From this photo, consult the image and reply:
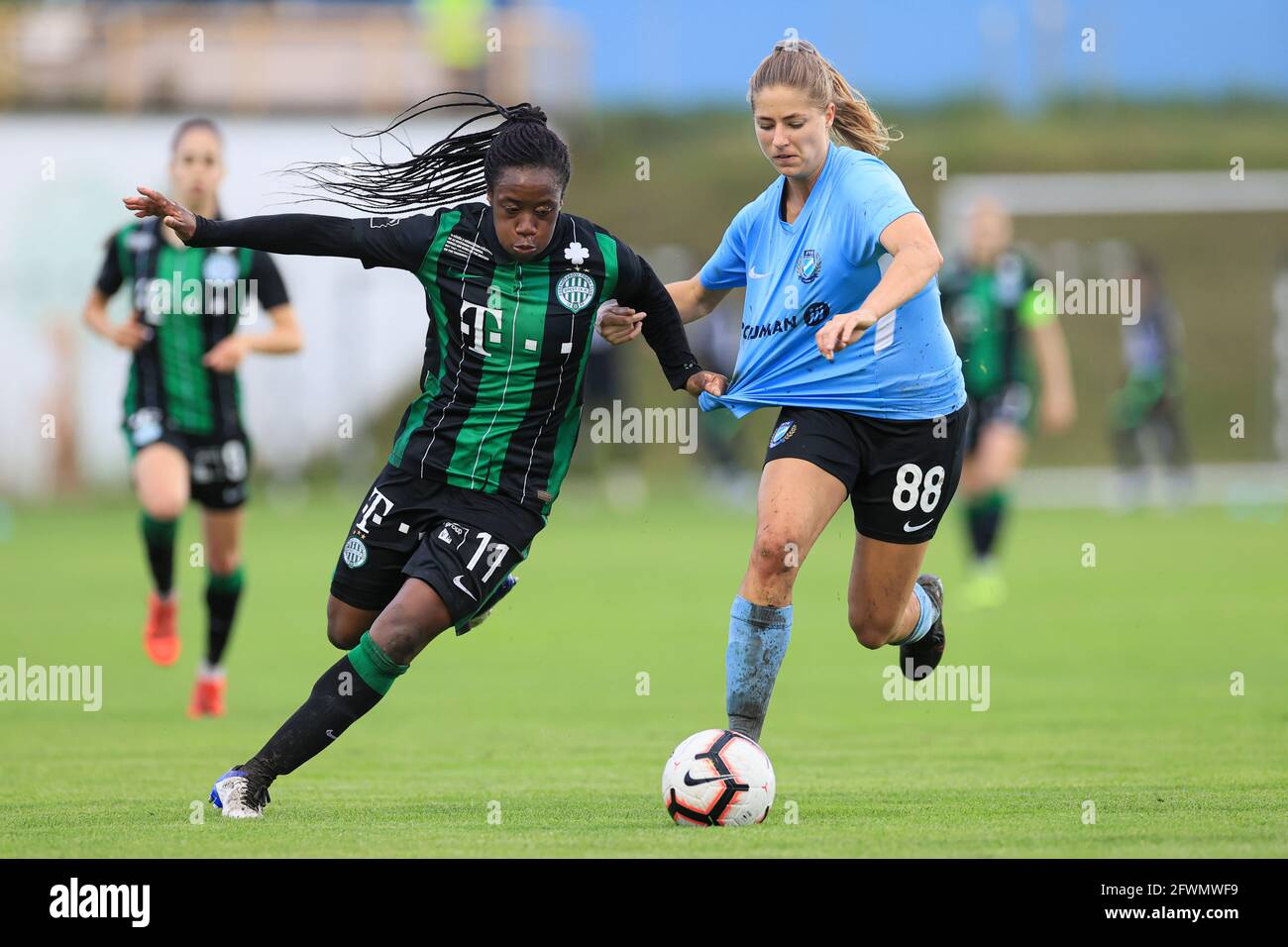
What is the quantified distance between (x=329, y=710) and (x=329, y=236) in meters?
1.47

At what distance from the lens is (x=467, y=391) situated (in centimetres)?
603

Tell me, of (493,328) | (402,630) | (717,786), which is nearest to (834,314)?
(493,328)

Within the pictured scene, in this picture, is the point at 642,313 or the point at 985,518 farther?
the point at 985,518

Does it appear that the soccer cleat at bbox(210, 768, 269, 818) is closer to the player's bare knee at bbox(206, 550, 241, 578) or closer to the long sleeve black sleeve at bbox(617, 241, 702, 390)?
the long sleeve black sleeve at bbox(617, 241, 702, 390)

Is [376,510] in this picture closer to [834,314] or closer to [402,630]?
[402,630]

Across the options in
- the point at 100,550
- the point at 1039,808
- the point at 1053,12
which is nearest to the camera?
the point at 1039,808

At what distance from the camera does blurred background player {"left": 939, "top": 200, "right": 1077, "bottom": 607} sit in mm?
12914

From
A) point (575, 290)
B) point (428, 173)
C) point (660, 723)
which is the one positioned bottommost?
point (660, 723)

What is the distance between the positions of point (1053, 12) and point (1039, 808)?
24.7 metres

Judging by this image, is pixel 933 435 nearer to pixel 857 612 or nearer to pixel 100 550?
pixel 857 612

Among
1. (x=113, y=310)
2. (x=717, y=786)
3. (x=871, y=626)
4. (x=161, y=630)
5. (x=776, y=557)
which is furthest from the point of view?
(x=113, y=310)

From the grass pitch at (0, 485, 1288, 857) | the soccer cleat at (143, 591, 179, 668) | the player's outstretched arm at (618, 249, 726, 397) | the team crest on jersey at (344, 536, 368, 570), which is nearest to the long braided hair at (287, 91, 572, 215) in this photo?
the player's outstretched arm at (618, 249, 726, 397)

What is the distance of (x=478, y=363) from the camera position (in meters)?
6.02

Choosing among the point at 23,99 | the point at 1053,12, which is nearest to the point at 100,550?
the point at 23,99
